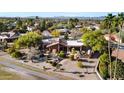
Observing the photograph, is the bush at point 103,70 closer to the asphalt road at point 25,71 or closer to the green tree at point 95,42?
the green tree at point 95,42

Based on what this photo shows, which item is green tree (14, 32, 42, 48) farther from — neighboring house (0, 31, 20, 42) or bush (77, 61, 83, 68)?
bush (77, 61, 83, 68)

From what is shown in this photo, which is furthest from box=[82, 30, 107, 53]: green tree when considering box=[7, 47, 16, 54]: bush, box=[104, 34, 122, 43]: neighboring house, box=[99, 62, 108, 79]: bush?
box=[7, 47, 16, 54]: bush

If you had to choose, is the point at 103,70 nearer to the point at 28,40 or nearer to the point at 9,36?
the point at 28,40

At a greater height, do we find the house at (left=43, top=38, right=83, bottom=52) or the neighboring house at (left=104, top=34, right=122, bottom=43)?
the neighboring house at (left=104, top=34, right=122, bottom=43)

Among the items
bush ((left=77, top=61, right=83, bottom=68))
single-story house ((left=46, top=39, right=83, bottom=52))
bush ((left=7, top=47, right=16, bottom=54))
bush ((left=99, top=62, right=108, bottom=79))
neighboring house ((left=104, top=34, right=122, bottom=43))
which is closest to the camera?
bush ((left=99, top=62, right=108, bottom=79))

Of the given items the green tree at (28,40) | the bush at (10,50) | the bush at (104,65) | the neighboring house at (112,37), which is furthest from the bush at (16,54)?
the neighboring house at (112,37)

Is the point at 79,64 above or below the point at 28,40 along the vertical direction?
below

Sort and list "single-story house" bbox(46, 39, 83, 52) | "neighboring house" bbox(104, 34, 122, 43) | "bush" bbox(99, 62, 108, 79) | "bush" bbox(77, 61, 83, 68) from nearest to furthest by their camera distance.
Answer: "bush" bbox(99, 62, 108, 79), "bush" bbox(77, 61, 83, 68), "neighboring house" bbox(104, 34, 122, 43), "single-story house" bbox(46, 39, 83, 52)

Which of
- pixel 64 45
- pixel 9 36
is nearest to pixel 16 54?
pixel 9 36

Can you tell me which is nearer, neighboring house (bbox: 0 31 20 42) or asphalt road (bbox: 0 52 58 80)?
asphalt road (bbox: 0 52 58 80)

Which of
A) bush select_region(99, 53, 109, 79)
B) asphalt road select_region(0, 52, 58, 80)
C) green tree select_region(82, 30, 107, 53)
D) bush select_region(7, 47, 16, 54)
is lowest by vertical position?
asphalt road select_region(0, 52, 58, 80)
